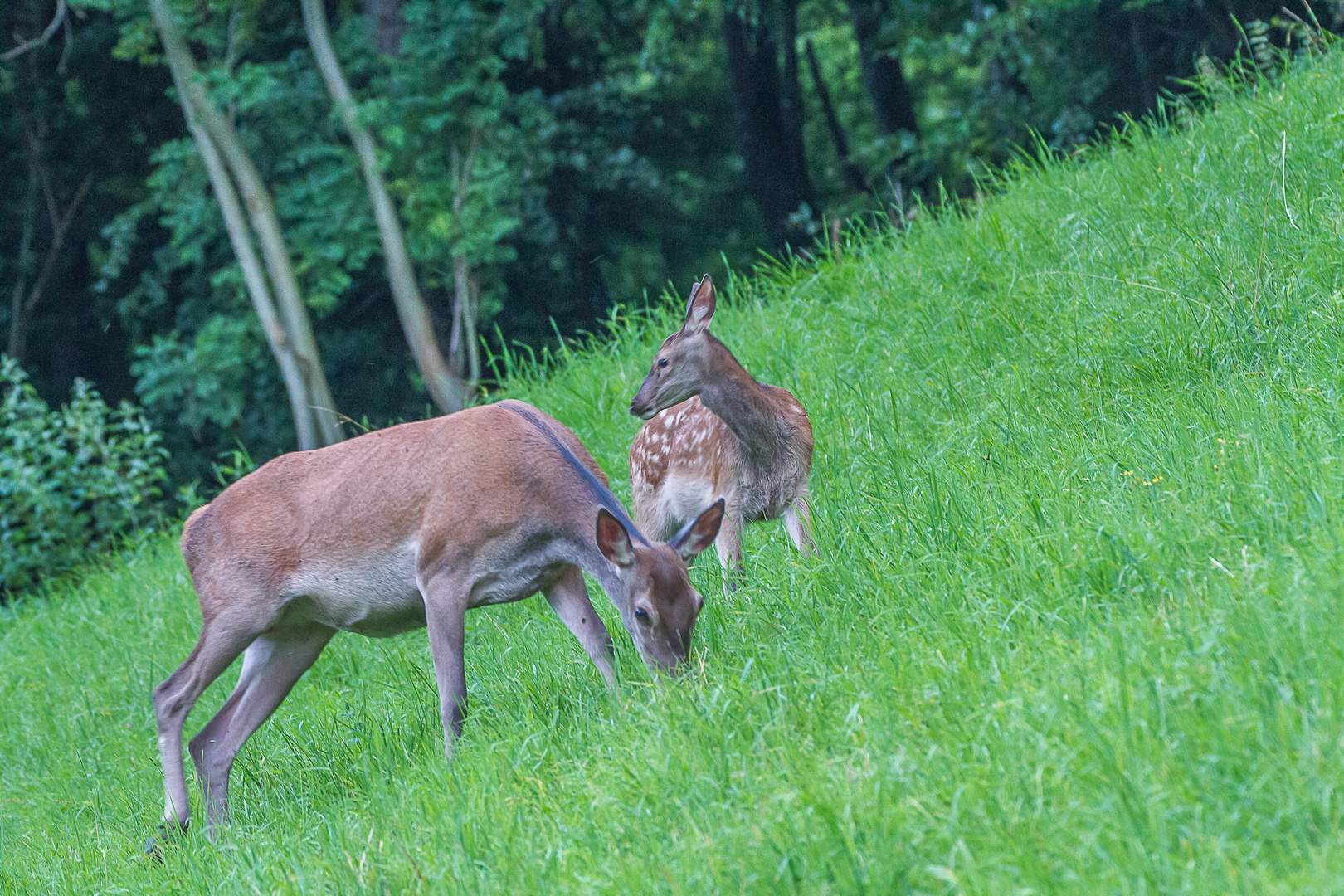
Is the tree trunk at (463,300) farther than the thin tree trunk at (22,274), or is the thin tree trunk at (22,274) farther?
the thin tree trunk at (22,274)

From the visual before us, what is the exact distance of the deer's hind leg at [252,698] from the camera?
564 cm

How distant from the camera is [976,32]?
564 inches

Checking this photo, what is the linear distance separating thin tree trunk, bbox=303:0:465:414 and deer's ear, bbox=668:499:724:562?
986cm

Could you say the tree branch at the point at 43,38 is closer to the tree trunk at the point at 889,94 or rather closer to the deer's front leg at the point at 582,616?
the tree trunk at the point at 889,94

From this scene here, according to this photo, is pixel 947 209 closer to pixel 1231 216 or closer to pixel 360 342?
pixel 1231 216

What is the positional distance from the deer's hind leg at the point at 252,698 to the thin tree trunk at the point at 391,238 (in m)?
8.87

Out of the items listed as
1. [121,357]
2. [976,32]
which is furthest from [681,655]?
[121,357]

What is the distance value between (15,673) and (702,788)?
7037 mm

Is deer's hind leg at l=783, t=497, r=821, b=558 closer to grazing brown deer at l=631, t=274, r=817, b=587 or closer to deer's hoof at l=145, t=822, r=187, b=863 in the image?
grazing brown deer at l=631, t=274, r=817, b=587

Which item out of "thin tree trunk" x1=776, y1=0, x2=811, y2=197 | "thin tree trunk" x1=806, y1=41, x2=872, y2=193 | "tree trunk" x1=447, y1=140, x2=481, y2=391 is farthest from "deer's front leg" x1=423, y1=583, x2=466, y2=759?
"thin tree trunk" x1=806, y1=41, x2=872, y2=193

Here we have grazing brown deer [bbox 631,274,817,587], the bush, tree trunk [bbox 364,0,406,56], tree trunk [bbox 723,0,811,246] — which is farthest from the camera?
tree trunk [bbox 723,0,811,246]

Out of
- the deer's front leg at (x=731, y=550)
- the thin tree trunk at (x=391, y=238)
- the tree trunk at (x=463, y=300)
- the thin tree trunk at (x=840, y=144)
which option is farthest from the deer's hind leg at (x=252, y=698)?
the thin tree trunk at (x=840, y=144)

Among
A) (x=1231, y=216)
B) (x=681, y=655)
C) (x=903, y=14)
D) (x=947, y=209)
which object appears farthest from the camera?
(x=903, y=14)

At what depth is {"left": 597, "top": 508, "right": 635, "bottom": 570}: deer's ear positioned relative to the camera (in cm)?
469
